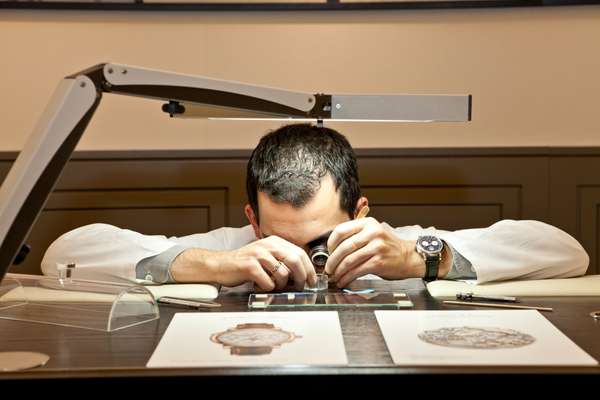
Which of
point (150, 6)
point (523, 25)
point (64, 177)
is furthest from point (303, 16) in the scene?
point (64, 177)

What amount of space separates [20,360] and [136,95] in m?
0.44

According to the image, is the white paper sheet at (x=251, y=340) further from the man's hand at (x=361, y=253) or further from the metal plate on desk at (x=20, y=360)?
the man's hand at (x=361, y=253)

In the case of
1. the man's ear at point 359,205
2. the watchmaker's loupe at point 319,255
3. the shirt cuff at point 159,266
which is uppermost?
the man's ear at point 359,205

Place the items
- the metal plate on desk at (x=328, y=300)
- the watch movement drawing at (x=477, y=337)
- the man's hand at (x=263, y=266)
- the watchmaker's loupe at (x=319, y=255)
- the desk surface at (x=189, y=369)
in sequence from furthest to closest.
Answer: the watchmaker's loupe at (x=319, y=255)
the man's hand at (x=263, y=266)
the metal plate on desk at (x=328, y=300)
the watch movement drawing at (x=477, y=337)
the desk surface at (x=189, y=369)

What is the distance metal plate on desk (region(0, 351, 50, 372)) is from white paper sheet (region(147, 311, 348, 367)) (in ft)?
0.53

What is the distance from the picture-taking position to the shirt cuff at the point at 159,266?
1671 mm

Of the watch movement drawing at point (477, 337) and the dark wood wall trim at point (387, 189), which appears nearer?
the watch movement drawing at point (477, 337)

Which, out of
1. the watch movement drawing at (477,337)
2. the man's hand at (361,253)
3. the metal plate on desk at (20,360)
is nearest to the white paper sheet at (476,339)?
the watch movement drawing at (477,337)

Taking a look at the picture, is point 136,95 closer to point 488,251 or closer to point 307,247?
→ point 307,247

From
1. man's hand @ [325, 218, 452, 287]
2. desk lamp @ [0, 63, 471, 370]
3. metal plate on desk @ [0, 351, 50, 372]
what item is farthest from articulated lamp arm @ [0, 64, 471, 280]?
man's hand @ [325, 218, 452, 287]

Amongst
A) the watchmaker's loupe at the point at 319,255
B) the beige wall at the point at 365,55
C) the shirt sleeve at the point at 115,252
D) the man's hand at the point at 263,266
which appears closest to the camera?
the man's hand at the point at 263,266

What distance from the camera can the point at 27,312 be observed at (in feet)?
4.48

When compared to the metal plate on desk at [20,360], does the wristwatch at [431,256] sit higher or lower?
higher

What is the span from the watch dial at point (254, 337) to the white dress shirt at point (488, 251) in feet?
2.00
